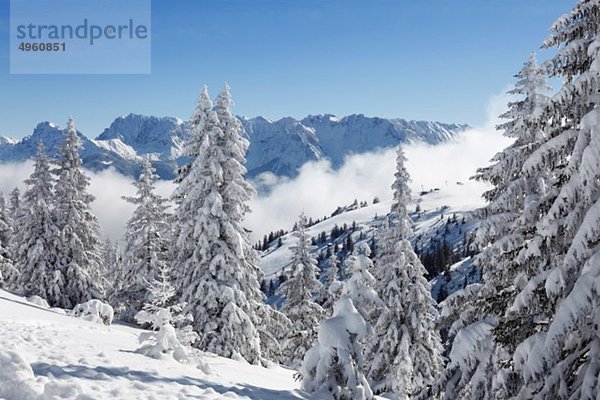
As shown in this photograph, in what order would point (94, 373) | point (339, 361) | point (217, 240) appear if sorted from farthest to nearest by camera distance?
point (217, 240) < point (339, 361) < point (94, 373)

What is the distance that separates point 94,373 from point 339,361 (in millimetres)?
5665

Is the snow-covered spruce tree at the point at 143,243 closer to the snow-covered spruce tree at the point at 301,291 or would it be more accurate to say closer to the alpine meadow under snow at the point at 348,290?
the alpine meadow under snow at the point at 348,290

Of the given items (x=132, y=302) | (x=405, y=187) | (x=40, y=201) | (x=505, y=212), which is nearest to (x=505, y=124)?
(x=505, y=212)

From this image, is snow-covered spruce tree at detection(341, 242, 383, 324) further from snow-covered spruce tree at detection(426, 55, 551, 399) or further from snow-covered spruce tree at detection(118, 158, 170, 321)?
snow-covered spruce tree at detection(118, 158, 170, 321)

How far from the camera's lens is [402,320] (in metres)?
29.7

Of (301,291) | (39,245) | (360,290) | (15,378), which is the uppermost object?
(39,245)

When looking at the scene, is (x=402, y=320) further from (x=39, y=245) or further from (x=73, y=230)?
(x=39, y=245)

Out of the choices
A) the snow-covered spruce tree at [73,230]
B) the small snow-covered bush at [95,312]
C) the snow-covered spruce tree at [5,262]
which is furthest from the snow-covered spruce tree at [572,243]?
the snow-covered spruce tree at [5,262]

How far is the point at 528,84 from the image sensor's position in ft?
56.4

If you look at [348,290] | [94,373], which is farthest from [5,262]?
[348,290]

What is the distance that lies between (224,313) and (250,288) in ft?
8.93

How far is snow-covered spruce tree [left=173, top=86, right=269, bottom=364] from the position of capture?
24.0 m

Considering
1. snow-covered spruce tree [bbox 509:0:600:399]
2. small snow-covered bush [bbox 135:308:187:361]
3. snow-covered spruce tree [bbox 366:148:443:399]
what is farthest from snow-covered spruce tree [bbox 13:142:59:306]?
snow-covered spruce tree [bbox 509:0:600:399]

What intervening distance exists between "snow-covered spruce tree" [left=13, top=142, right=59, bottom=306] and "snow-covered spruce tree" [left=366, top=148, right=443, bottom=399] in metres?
22.2
